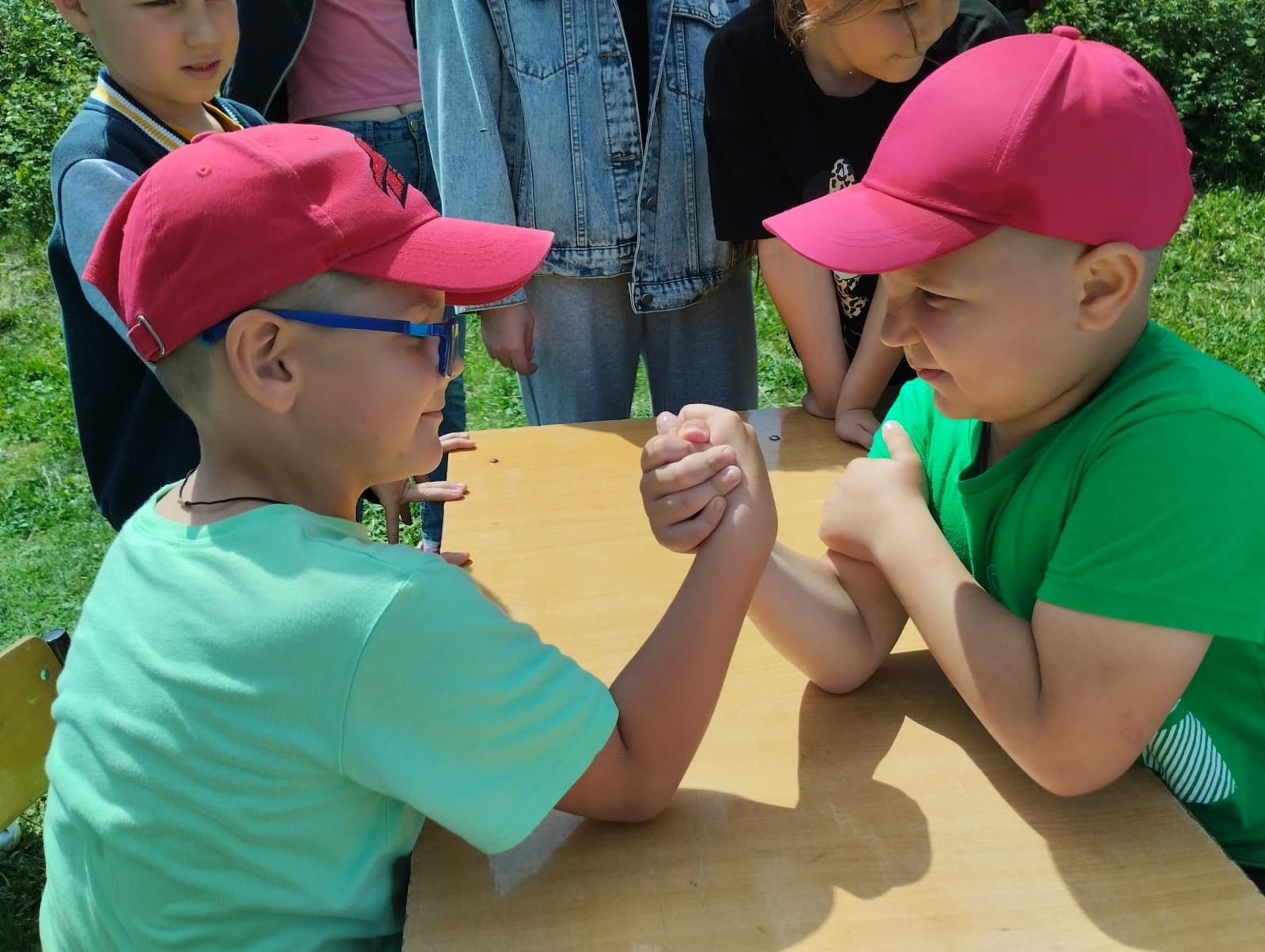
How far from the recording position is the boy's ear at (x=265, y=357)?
115cm

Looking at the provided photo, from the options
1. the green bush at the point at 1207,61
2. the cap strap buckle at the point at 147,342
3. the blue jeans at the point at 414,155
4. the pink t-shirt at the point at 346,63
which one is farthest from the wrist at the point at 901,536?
the green bush at the point at 1207,61

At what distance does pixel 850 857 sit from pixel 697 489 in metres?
0.43

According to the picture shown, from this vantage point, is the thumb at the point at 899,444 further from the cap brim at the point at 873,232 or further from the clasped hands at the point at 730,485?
the cap brim at the point at 873,232

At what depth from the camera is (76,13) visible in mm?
2102

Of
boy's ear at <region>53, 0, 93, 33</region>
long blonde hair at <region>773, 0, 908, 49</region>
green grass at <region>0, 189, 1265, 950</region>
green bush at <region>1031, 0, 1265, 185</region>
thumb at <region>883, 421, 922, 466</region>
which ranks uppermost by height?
long blonde hair at <region>773, 0, 908, 49</region>

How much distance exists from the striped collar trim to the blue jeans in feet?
3.59

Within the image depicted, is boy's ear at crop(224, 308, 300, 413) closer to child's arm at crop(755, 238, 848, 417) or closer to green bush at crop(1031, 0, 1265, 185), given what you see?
child's arm at crop(755, 238, 848, 417)

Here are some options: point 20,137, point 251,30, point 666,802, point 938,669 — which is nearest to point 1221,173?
point 251,30

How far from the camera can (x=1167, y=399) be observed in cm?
118

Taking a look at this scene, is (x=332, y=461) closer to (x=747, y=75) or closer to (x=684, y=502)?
(x=684, y=502)

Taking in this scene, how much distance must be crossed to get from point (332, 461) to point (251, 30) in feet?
6.85

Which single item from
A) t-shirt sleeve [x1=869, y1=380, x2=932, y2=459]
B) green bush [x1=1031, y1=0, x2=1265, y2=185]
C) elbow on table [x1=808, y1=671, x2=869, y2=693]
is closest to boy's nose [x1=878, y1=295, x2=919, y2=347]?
t-shirt sleeve [x1=869, y1=380, x2=932, y2=459]

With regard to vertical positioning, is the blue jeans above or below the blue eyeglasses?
below

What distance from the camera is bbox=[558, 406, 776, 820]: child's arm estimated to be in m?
1.18
